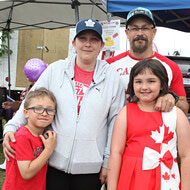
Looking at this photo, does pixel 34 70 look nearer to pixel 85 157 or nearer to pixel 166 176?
pixel 85 157

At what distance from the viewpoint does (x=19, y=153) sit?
1.62m

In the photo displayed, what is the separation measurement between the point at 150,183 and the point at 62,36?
35.1 ft

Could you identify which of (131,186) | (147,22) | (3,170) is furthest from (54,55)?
(131,186)

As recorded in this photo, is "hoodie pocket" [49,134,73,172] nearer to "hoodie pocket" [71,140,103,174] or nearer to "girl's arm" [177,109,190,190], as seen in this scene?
"hoodie pocket" [71,140,103,174]

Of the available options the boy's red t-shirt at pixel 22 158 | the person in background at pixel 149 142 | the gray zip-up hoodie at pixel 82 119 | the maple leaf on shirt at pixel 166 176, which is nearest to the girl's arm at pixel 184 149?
the person in background at pixel 149 142

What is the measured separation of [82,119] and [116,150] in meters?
0.35

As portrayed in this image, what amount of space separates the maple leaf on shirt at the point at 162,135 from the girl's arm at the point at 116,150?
0.73 ft

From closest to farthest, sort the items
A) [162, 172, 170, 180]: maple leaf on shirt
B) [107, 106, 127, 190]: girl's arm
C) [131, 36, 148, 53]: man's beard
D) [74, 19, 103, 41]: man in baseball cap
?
[162, 172, 170, 180]: maple leaf on shirt < [107, 106, 127, 190]: girl's arm < [74, 19, 103, 41]: man in baseball cap < [131, 36, 148, 53]: man's beard

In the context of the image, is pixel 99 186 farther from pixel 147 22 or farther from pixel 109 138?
pixel 147 22

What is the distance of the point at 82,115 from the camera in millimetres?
1744

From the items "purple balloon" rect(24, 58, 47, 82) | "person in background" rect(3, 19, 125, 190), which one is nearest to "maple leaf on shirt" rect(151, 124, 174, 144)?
"person in background" rect(3, 19, 125, 190)

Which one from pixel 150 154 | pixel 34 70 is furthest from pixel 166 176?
pixel 34 70

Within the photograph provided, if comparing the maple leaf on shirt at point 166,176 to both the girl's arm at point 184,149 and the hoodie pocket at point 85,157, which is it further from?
the hoodie pocket at point 85,157

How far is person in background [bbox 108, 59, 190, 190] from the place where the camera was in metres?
1.51
